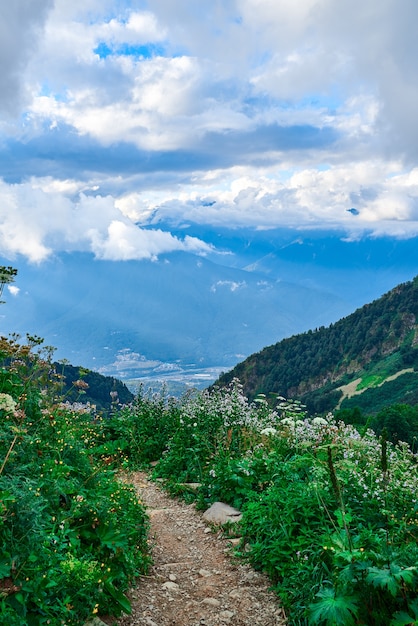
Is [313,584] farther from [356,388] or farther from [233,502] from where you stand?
[356,388]

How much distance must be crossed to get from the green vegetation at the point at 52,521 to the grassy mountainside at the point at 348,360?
99.8 metres

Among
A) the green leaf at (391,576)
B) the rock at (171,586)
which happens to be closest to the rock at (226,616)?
the rock at (171,586)

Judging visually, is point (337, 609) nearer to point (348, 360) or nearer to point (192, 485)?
point (192, 485)

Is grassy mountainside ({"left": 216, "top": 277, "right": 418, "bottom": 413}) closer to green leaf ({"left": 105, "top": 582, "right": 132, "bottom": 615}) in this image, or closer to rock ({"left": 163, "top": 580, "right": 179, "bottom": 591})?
rock ({"left": 163, "top": 580, "right": 179, "bottom": 591})

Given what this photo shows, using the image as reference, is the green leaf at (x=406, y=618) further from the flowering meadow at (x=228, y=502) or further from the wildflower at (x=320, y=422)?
the wildflower at (x=320, y=422)

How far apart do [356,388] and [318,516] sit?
114768mm

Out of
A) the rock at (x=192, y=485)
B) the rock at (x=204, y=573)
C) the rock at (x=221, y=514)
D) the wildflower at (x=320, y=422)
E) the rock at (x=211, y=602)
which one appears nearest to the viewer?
the rock at (x=211, y=602)

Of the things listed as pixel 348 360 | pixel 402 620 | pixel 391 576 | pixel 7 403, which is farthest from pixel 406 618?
pixel 348 360

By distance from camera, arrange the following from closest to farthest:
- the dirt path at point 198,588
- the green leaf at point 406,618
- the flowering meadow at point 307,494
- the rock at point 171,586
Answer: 1. the green leaf at point 406,618
2. the flowering meadow at point 307,494
3. the dirt path at point 198,588
4. the rock at point 171,586

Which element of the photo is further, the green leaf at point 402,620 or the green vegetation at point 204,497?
the green vegetation at point 204,497

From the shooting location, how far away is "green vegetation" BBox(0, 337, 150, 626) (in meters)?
4.28

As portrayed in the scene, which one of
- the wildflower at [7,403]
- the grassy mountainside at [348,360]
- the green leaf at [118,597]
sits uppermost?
the grassy mountainside at [348,360]

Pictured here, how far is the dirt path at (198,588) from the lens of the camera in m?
5.87

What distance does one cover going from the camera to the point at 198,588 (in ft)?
21.9
